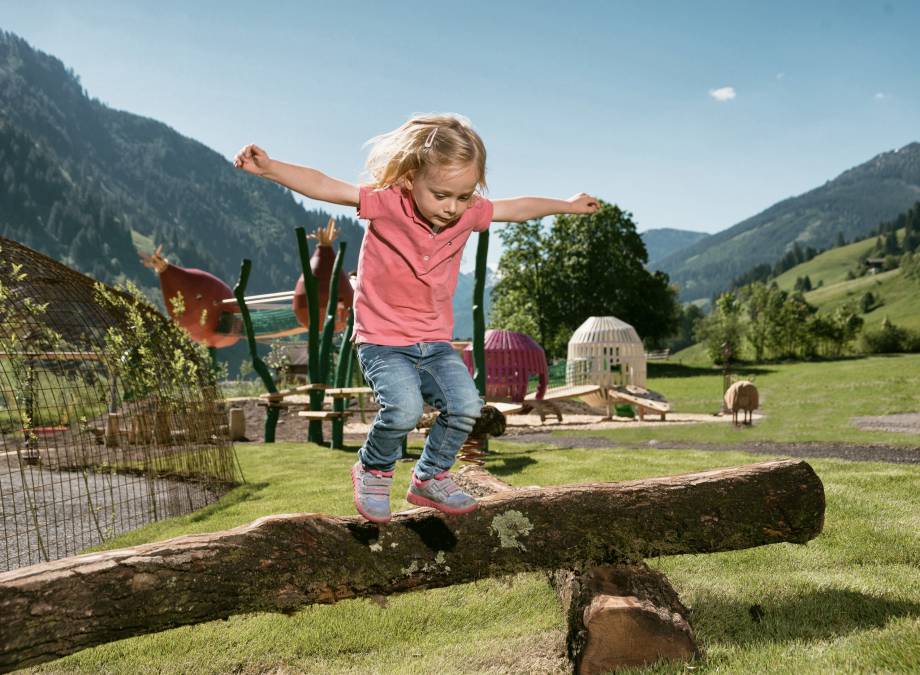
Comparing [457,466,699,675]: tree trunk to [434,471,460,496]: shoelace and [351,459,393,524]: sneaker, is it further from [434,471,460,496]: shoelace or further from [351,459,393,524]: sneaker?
[351,459,393,524]: sneaker

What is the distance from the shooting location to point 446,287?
3467 mm

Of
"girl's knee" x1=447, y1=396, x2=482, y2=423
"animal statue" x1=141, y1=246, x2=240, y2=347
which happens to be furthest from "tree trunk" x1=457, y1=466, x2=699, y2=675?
"animal statue" x1=141, y1=246, x2=240, y2=347

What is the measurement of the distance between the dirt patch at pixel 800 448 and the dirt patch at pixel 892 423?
2.37 m

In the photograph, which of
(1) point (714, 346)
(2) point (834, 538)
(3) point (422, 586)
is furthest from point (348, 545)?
(1) point (714, 346)

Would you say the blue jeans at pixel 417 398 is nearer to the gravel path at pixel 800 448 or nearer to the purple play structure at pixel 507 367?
the gravel path at pixel 800 448

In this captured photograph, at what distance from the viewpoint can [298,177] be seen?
3.21 metres

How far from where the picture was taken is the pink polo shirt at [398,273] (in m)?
3.33

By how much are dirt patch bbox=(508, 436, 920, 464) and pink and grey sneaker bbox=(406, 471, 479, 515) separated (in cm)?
868

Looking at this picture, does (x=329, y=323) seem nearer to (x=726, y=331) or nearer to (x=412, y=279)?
(x=412, y=279)

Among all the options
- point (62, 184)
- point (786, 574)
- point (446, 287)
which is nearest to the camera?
point (446, 287)

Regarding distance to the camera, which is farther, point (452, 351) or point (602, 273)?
point (602, 273)

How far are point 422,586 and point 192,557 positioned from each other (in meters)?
1.21

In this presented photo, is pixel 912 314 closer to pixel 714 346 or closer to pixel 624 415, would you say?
pixel 714 346

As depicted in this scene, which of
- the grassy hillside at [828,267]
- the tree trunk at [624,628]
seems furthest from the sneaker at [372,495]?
the grassy hillside at [828,267]
